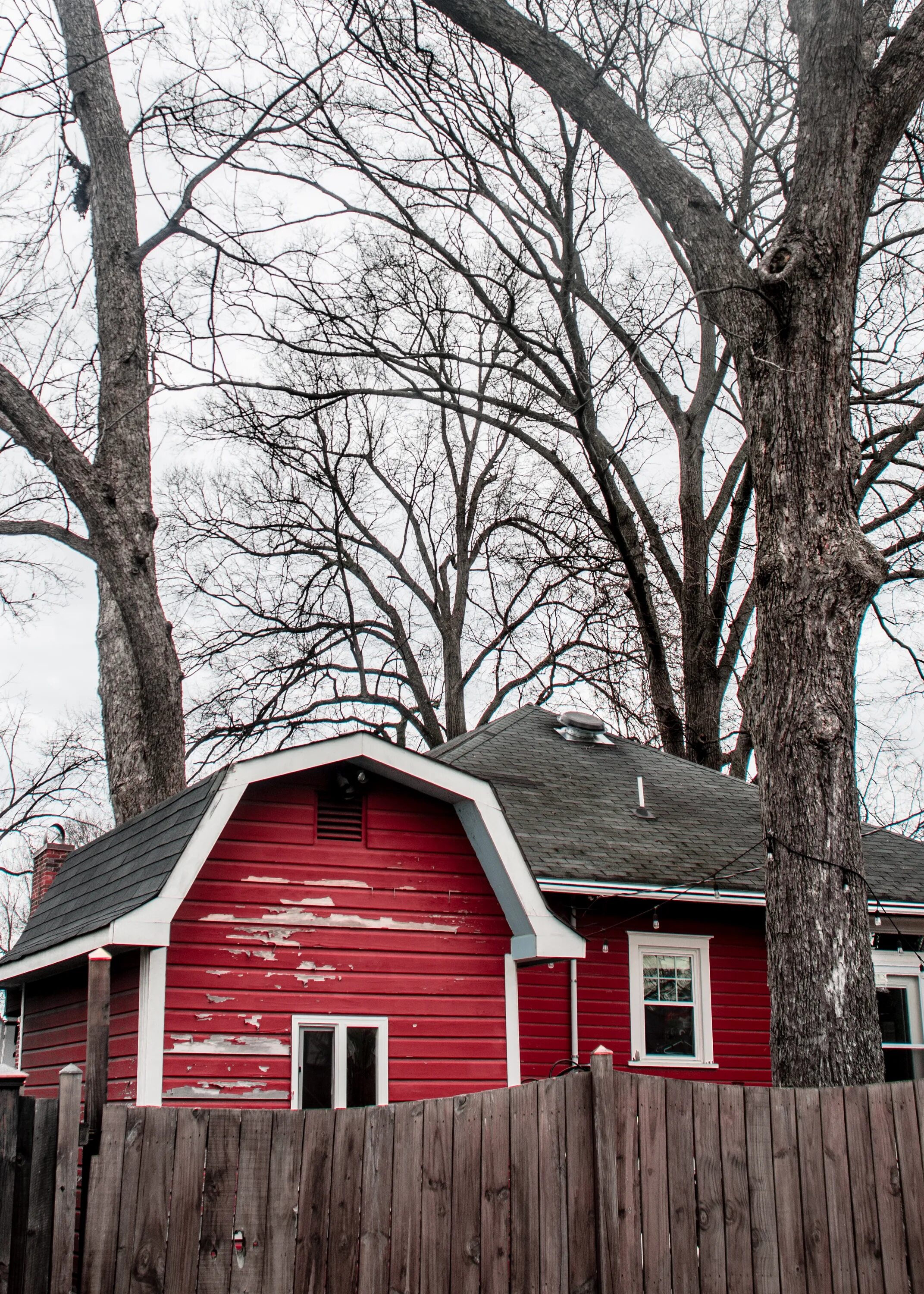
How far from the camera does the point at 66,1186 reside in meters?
5.54

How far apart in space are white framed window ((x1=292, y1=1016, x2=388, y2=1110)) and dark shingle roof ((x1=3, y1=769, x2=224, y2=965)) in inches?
64.6

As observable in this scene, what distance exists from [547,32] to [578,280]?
10139mm

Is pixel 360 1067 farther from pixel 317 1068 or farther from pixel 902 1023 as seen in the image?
pixel 902 1023

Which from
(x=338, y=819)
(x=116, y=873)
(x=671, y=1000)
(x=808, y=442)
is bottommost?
(x=671, y=1000)

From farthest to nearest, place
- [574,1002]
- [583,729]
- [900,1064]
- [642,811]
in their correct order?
[583,729] < [642,811] < [900,1064] < [574,1002]

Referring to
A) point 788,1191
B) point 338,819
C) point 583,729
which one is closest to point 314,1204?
point 788,1191

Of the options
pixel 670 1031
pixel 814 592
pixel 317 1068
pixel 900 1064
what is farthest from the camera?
pixel 900 1064

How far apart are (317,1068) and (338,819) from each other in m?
1.86

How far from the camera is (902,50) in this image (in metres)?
9.32

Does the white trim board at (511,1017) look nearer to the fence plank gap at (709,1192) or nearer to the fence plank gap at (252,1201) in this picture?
the fence plank gap at (709,1192)

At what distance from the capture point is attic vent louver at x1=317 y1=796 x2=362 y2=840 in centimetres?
989

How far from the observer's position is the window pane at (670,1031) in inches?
524

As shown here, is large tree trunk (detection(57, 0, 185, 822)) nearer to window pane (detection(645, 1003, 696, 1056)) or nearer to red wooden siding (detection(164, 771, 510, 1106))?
red wooden siding (detection(164, 771, 510, 1106))

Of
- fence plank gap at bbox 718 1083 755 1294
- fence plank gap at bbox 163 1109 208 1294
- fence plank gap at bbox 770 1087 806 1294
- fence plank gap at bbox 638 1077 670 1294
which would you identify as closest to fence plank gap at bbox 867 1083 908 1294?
fence plank gap at bbox 770 1087 806 1294
